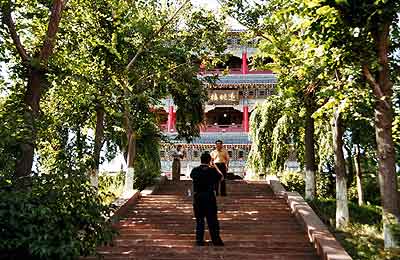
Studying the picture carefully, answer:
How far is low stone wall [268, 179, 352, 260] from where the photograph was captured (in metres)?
6.72

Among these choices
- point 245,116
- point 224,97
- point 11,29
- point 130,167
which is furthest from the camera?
point 224,97

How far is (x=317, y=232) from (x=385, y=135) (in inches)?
77.9

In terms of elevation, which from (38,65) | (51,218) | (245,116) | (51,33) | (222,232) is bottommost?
(222,232)

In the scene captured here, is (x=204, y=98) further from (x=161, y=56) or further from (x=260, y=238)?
(x=260, y=238)

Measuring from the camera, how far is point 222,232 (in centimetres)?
886

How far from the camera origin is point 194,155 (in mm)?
30625

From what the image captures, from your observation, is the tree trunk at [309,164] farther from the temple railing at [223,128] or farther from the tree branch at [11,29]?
the temple railing at [223,128]

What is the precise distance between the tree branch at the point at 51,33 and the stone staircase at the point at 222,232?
3.51m

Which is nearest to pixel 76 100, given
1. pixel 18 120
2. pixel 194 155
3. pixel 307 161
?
pixel 18 120

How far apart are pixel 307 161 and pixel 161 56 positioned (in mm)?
5169

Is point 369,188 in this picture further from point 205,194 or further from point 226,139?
point 226,139

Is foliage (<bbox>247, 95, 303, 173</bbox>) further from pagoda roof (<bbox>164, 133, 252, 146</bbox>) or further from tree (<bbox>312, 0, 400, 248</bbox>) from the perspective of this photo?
pagoda roof (<bbox>164, 133, 252, 146</bbox>)

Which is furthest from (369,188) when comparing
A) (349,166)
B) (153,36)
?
(153,36)

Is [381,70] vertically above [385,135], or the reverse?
[381,70]
